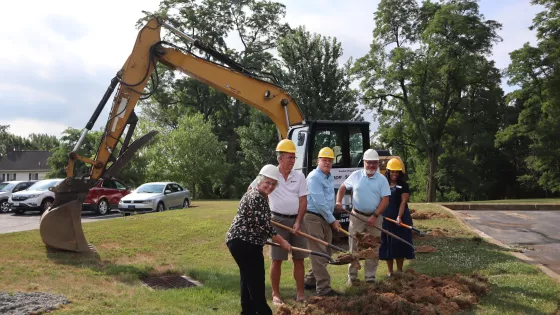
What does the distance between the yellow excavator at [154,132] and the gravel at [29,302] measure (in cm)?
345

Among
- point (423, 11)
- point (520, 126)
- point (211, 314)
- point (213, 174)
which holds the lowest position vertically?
point (211, 314)

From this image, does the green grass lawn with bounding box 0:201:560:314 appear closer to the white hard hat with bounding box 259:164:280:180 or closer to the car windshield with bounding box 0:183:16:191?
the white hard hat with bounding box 259:164:280:180

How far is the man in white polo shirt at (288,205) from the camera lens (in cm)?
650

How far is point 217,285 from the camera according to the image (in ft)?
25.3

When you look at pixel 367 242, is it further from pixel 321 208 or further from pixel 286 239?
pixel 286 239

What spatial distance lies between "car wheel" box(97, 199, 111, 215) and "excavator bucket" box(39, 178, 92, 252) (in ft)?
40.7

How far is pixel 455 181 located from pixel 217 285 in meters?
37.8

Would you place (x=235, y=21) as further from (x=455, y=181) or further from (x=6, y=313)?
(x=6, y=313)

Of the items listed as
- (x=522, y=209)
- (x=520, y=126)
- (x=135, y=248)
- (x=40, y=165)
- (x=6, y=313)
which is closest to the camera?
(x=6, y=313)

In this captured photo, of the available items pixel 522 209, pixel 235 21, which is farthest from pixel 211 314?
pixel 235 21

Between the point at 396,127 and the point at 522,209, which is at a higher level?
the point at 396,127

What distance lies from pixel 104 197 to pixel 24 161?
70.5 metres

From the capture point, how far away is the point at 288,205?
654 centimetres

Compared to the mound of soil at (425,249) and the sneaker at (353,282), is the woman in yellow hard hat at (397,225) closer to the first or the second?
the sneaker at (353,282)
